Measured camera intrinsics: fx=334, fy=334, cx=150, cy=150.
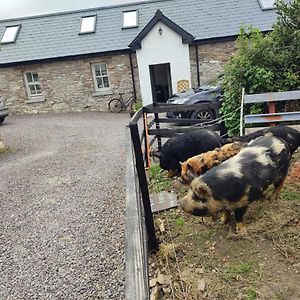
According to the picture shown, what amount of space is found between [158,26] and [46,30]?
24.9 ft

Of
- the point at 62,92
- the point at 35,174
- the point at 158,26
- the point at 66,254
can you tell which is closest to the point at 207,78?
the point at 158,26

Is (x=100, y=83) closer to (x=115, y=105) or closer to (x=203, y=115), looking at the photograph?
(x=115, y=105)

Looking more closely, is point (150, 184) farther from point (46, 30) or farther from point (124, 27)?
point (46, 30)

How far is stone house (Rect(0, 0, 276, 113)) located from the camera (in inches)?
651

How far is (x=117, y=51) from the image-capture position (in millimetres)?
17359

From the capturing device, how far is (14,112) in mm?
19016

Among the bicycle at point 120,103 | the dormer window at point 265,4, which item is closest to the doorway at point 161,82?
the bicycle at point 120,103

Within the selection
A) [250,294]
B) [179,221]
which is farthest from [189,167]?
[250,294]

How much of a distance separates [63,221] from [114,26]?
15918mm

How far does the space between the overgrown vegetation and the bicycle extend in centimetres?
1128

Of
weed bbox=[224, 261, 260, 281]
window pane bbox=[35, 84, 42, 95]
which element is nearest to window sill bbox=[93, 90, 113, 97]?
window pane bbox=[35, 84, 42, 95]

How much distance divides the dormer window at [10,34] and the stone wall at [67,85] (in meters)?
2.05

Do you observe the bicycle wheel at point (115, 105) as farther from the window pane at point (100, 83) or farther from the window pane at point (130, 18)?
the window pane at point (130, 18)

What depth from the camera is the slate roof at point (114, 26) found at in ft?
56.0
